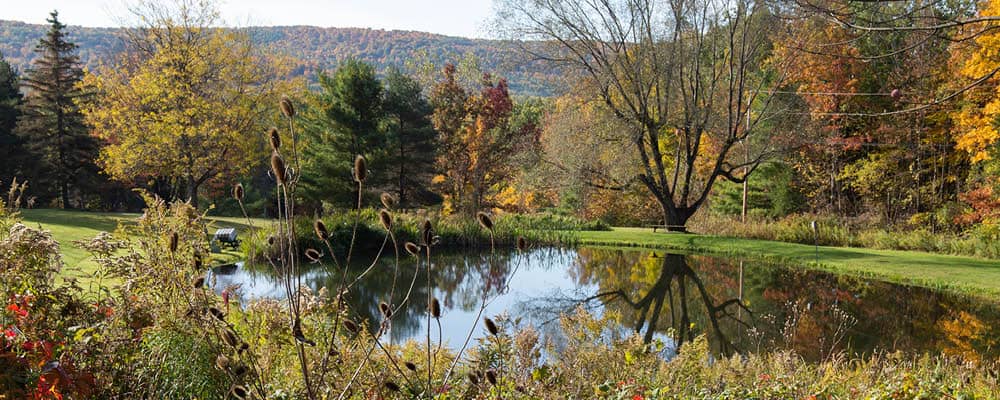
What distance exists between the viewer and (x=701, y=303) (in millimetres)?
10367

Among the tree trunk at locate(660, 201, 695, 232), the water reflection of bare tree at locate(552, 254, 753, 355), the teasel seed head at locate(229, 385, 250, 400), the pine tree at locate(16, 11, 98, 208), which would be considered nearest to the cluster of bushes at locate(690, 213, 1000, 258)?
the tree trunk at locate(660, 201, 695, 232)

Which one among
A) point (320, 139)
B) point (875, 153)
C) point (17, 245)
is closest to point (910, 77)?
point (875, 153)

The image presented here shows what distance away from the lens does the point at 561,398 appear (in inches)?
125

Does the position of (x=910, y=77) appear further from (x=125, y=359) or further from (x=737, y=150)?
(x=125, y=359)

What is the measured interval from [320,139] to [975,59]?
784 inches

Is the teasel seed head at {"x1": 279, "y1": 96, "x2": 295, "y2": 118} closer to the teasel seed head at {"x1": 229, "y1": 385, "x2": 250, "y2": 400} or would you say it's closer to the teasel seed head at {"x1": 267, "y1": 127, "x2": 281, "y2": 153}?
the teasel seed head at {"x1": 267, "y1": 127, "x2": 281, "y2": 153}

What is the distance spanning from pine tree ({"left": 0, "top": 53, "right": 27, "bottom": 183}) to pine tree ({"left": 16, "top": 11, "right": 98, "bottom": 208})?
36 centimetres

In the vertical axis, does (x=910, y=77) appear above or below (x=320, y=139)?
above

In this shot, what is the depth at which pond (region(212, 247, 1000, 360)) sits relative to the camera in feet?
25.6

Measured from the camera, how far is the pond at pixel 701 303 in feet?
25.6

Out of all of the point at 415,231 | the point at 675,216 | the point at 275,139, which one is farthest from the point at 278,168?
the point at 675,216

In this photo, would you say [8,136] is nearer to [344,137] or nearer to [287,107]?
[344,137]

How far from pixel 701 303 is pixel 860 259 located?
606cm

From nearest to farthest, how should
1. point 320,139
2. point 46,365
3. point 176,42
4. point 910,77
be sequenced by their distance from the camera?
point 46,365, point 176,42, point 910,77, point 320,139
